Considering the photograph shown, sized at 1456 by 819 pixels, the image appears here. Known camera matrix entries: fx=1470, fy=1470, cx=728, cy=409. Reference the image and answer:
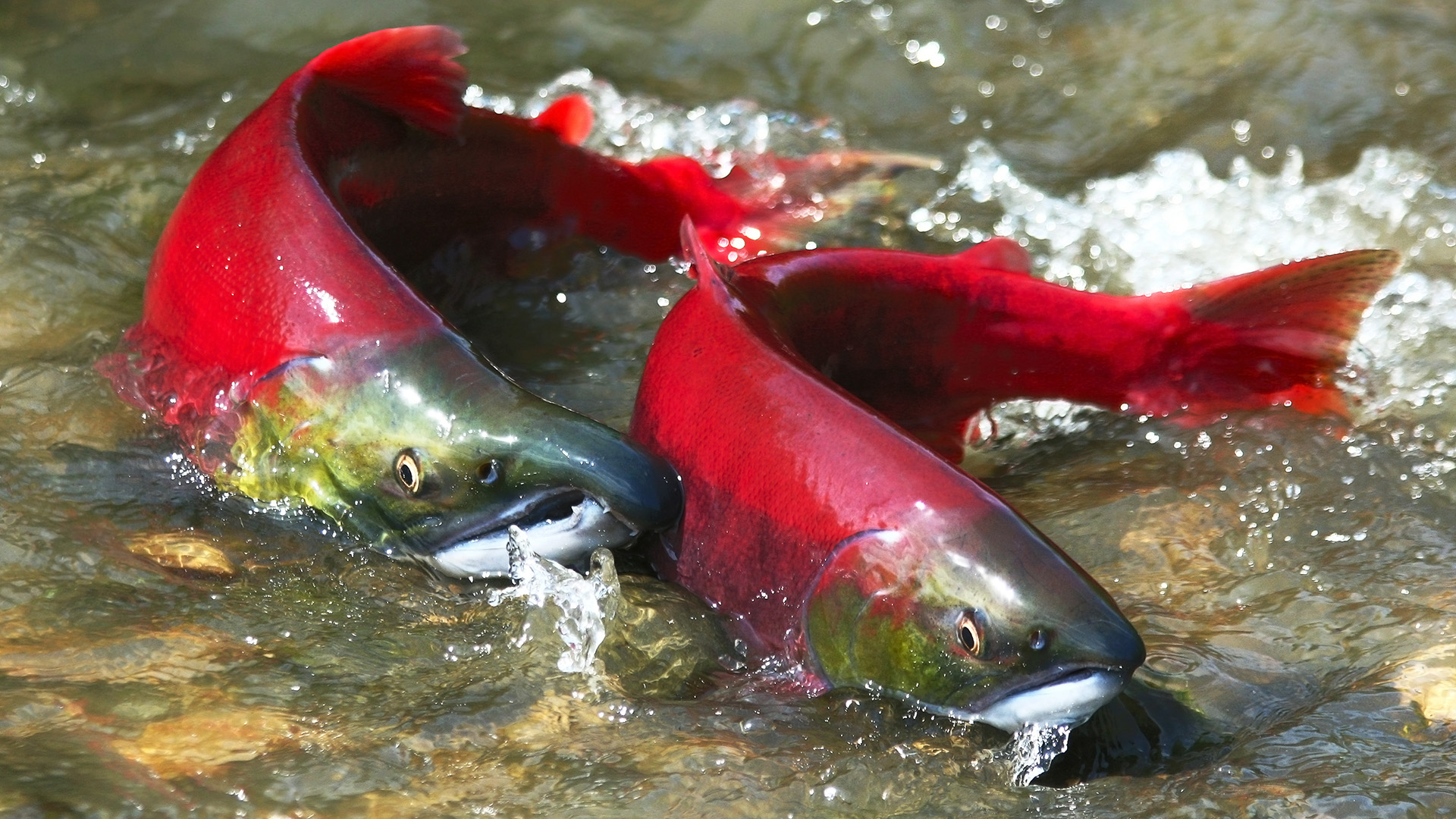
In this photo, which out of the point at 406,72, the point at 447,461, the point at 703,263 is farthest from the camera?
the point at 406,72

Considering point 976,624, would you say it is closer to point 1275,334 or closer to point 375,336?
point 375,336

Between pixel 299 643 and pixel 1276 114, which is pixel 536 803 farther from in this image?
pixel 1276 114

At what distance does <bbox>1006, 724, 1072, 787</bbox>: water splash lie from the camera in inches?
111

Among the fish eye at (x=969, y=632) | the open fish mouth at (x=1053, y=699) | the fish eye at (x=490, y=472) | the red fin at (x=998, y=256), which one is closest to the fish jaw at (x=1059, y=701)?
the open fish mouth at (x=1053, y=699)

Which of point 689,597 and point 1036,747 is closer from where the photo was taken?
point 1036,747

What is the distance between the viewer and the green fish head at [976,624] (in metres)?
2.72

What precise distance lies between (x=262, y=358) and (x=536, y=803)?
1.45 meters

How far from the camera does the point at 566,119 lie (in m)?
4.49

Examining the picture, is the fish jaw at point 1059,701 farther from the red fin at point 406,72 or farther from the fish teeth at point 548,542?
the red fin at point 406,72

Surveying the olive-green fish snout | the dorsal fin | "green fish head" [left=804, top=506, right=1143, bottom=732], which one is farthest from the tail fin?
the olive-green fish snout

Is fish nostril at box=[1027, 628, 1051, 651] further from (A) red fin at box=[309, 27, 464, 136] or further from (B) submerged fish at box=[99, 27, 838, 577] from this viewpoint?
(A) red fin at box=[309, 27, 464, 136]

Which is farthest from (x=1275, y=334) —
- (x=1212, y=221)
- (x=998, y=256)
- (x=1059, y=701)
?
(x=1059, y=701)

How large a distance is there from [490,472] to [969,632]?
1083mm

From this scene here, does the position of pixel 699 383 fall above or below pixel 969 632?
above
